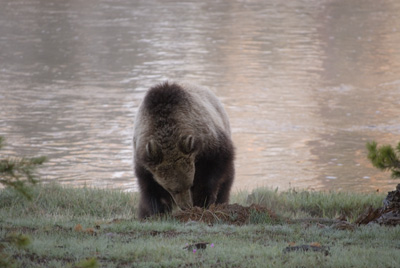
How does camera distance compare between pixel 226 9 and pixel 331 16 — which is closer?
pixel 331 16

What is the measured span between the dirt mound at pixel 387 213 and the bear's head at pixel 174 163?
203 centimetres

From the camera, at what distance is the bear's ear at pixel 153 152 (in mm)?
7312

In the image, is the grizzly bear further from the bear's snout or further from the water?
the water

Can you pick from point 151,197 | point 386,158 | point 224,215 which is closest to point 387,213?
point 386,158

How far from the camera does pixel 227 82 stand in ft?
64.8

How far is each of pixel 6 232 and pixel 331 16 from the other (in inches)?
1104

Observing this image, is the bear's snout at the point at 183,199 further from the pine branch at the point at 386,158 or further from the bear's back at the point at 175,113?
the pine branch at the point at 386,158

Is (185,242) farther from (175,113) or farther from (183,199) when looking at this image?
(175,113)

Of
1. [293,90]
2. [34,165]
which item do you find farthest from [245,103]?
[34,165]

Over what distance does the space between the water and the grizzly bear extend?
359cm

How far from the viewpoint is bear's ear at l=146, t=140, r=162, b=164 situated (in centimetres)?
731

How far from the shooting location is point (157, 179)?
7.60 m

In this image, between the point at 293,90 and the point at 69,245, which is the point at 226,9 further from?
the point at 69,245

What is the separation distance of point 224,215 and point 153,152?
107 cm
